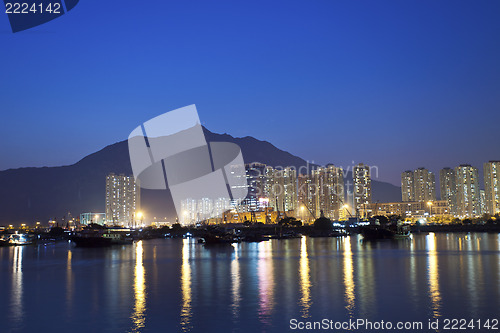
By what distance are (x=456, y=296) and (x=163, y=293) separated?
43.6ft

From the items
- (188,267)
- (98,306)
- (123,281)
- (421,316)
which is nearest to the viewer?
(421,316)

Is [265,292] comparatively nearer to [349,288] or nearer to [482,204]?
[349,288]

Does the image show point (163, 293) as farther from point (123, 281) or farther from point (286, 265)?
point (286, 265)

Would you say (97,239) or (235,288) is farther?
(97,239)

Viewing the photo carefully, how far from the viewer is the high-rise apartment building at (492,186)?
175 metres

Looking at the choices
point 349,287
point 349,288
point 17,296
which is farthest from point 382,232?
point 17,296

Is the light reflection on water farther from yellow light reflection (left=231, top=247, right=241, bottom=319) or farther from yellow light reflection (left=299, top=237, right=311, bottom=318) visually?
yellow light reflection (left=231, top=247, right=241, bottom=319)

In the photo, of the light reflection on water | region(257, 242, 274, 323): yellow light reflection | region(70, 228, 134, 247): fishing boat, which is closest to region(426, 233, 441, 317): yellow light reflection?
the light reflection on water

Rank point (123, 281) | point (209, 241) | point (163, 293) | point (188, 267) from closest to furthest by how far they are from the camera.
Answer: point (163, 293) < point (123, 281) < point (188, 267) < point (209, 241)

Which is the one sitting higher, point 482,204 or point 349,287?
point 482,204

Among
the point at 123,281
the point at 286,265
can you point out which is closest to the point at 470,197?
the point at 286,265

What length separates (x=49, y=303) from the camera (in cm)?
2120

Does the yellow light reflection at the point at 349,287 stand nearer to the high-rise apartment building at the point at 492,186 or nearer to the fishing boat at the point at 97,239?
the fishing boat at the point at 97,239

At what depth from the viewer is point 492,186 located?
586ft
